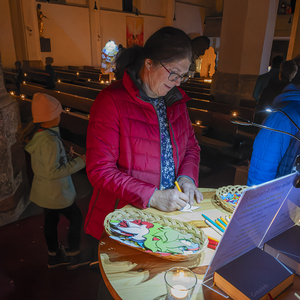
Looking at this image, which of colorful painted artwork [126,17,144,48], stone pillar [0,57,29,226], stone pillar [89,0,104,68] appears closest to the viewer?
stone pillar [0,57,29,226]

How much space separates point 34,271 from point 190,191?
5.02 ft

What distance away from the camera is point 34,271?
2033 mm

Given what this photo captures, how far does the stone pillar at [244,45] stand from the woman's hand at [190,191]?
5.51 metres

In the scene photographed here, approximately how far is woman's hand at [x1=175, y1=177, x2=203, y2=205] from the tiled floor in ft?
2.07

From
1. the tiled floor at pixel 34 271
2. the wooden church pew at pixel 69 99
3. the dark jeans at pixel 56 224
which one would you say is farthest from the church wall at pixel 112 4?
the dark jeans at pixel 56 224

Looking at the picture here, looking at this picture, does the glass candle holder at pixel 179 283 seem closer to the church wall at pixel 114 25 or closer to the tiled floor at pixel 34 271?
the tiled floor at pixel 34 271

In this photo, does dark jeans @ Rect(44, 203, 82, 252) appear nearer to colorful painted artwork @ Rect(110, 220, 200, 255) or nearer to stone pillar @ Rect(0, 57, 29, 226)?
stone pillar @ Rect(0, 57, 29, 226)

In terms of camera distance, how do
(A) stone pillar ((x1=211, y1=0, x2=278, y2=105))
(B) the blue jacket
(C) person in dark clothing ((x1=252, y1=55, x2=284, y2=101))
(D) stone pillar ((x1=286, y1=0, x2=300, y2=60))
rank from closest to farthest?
(B) the blue jacket < (C) person in dark clothing ((x1=252, y1=55, x2=284, y2=101)) < (A) stone pillar ((x1=211, y1=0, x2=278, y2=105)) < (D) stone pillar ((x1=286, y1=0, x2=300, y2=60))

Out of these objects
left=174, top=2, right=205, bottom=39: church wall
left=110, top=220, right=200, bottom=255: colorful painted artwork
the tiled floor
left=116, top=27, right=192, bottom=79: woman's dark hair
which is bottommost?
the tiled floor

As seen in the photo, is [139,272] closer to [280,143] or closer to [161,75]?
[161,75]

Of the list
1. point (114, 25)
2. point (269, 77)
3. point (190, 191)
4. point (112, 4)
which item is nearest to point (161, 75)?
point (190, 191)

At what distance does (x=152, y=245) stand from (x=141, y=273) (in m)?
0.10

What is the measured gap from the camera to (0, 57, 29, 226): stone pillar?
2428 millimetres

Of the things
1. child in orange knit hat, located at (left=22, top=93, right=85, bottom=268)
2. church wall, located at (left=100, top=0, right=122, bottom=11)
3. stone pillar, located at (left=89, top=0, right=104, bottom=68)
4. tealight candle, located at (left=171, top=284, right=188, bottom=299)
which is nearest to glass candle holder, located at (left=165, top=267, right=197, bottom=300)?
tealight candle, located at (left=171, top=284, right=188, bottom=299)
